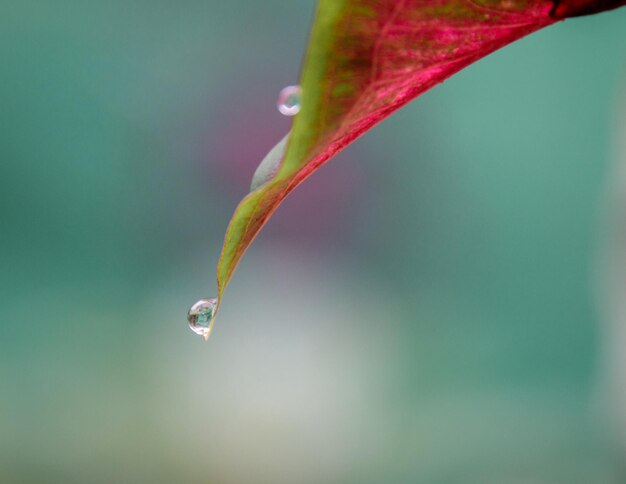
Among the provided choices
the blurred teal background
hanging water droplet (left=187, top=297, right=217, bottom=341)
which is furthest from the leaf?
the blurred teal background

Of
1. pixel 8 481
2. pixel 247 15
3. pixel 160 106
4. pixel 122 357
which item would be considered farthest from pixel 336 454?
pixel 247 15

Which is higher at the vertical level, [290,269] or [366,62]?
[366,62]

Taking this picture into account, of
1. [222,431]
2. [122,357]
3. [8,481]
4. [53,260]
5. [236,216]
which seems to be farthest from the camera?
[53,260]

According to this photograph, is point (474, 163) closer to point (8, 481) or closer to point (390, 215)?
point (390, 215)

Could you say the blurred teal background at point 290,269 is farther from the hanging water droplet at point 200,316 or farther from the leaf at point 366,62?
the leaf at point 366,62

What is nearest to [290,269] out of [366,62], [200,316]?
[200,316]

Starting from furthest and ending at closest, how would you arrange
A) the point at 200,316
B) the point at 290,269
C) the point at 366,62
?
the point at 290,269, the point at 200,316, the point at 366,62

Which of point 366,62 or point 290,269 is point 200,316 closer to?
point 366,62

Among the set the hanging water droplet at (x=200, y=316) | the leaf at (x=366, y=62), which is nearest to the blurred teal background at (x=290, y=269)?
the hanging water droplet at (x=200, y=316)
